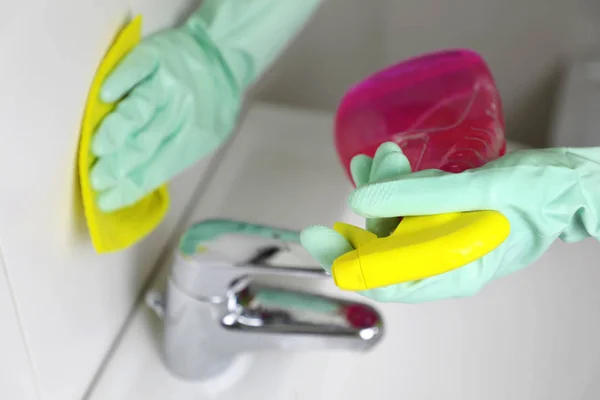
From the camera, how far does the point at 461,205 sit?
33 centimetres

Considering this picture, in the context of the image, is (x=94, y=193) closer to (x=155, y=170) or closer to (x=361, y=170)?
(x=155, y=170)

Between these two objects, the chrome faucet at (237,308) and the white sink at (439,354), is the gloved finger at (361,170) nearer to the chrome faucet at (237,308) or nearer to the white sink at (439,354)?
the chrome faucet at (237,308)

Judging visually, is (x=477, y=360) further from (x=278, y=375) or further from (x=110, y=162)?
(x=110, y=162)

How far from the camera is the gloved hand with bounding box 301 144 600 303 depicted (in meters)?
0.33

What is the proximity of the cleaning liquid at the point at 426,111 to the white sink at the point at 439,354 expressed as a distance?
15 cm

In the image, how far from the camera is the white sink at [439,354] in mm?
523

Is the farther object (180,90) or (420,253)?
(180,90)

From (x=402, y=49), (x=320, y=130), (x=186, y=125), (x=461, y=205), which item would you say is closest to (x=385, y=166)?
(x=461, y=205)

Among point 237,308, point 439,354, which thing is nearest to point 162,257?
point 237,308

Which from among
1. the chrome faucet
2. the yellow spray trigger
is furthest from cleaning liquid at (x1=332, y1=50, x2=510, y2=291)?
the chrome faucet

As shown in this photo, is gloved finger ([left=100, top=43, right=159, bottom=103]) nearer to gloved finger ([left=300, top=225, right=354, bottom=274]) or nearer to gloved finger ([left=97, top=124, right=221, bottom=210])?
gloved finger ([left=97, top=124, right=221, bottom=210])

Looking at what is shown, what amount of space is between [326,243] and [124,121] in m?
0.17

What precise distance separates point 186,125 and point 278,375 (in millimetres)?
221

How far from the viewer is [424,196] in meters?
0.33
